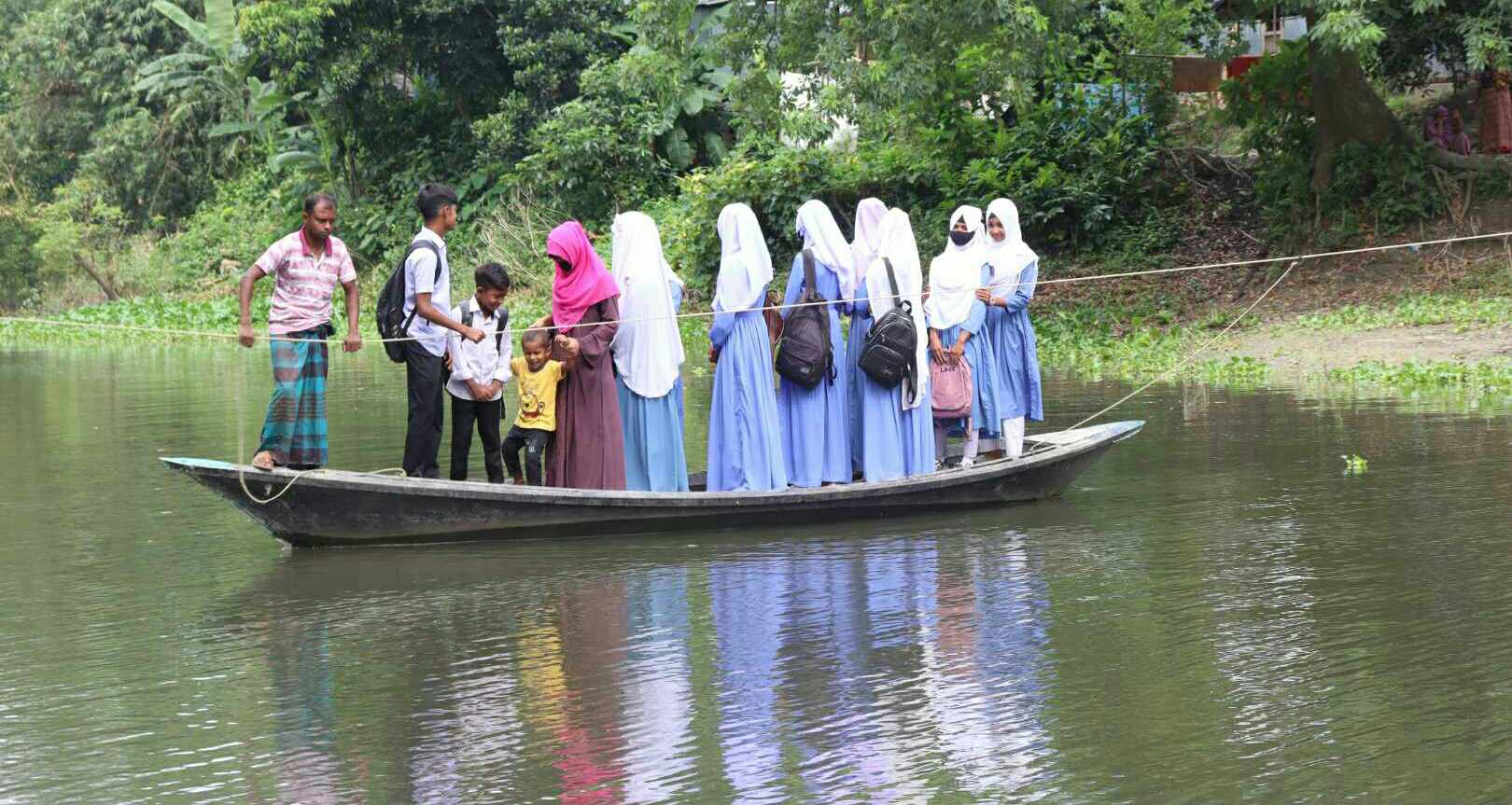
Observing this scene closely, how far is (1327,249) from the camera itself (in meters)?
20.4

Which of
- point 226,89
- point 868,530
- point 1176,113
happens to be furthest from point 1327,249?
point 226,89

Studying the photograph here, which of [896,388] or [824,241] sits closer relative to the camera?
[824,241]

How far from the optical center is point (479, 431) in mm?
9992

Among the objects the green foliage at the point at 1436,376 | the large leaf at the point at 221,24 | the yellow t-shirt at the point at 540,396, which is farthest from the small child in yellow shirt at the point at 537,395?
the large leaf at the point at 221,24

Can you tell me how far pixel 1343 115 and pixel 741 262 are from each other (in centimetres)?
1349

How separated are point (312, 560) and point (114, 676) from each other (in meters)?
2.34

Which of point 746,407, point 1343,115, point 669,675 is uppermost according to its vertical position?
point 1343,115

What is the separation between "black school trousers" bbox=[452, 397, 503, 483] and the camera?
981 centimetres

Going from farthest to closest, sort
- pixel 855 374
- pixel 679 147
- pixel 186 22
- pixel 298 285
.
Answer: pixel 186 22, pixel 679 147, pixel 855 374, pixel 298 285

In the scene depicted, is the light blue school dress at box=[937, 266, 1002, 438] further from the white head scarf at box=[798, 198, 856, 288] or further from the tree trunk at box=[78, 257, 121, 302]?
the tree trunk at box=[78, 257, 121, 302]

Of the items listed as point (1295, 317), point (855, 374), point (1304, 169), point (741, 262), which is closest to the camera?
point (741, 262)

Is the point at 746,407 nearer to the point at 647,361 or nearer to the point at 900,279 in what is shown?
the point at 647,361

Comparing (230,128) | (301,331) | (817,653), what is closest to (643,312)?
(301,331)

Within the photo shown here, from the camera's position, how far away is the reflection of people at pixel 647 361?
951cm
